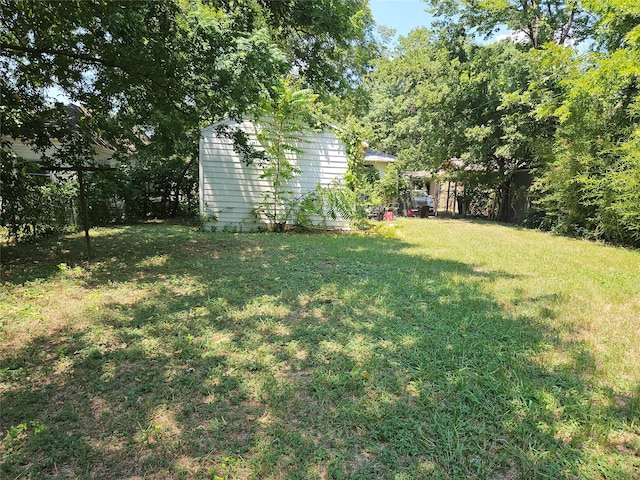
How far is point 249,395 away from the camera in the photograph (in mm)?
2592

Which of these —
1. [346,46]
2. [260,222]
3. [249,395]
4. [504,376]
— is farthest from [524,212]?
[249,395]

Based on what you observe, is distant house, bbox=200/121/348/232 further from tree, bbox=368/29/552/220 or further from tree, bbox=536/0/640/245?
tree, bbox=368/29/552/220

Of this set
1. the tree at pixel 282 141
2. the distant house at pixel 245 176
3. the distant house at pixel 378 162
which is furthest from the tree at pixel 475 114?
the tree at pixel 282 141

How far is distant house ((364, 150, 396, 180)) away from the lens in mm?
18828

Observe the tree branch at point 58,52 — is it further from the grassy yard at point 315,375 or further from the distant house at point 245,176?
the distant house at point 245,176

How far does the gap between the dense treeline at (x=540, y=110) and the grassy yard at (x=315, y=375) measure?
556 centimetres

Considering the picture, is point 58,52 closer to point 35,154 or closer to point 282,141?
point 282,141

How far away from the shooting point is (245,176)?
10133mm

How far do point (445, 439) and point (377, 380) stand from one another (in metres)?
0.69

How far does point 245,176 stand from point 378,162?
10.8 m

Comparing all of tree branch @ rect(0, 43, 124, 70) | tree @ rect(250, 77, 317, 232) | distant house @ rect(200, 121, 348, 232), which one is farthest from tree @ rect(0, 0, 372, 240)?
distant house @ rect(200, 121, 348, 232)

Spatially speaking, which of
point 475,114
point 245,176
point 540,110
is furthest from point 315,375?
point 475,114

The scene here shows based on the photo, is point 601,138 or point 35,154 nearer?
point 601,138

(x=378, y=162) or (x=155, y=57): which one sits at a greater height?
(x=155, y=57)
